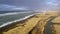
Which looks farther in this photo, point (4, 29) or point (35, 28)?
point (35, 28)

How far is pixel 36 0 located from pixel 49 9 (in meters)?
0.16

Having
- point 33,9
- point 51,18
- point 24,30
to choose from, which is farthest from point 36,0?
point 24,30

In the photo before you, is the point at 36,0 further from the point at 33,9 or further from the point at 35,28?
the point at 35,28

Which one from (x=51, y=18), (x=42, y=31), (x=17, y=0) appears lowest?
(x=42, y=31)

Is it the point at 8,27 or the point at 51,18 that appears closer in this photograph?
the point at 8,27

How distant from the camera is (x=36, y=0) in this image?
4.26ft

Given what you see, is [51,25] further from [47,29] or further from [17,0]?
[17,0]

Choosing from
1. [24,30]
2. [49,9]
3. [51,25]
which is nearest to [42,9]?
[49,9]

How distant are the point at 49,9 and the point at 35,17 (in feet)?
0.52

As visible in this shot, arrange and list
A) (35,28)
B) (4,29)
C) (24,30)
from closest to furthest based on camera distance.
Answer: (4,29) → (24,30) → (35,28)

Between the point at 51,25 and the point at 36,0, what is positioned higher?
the point at 36,0

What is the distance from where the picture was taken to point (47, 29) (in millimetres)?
1220

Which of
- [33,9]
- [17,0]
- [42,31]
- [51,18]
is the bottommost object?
[42,31]

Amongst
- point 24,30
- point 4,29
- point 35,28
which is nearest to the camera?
point 4,29
